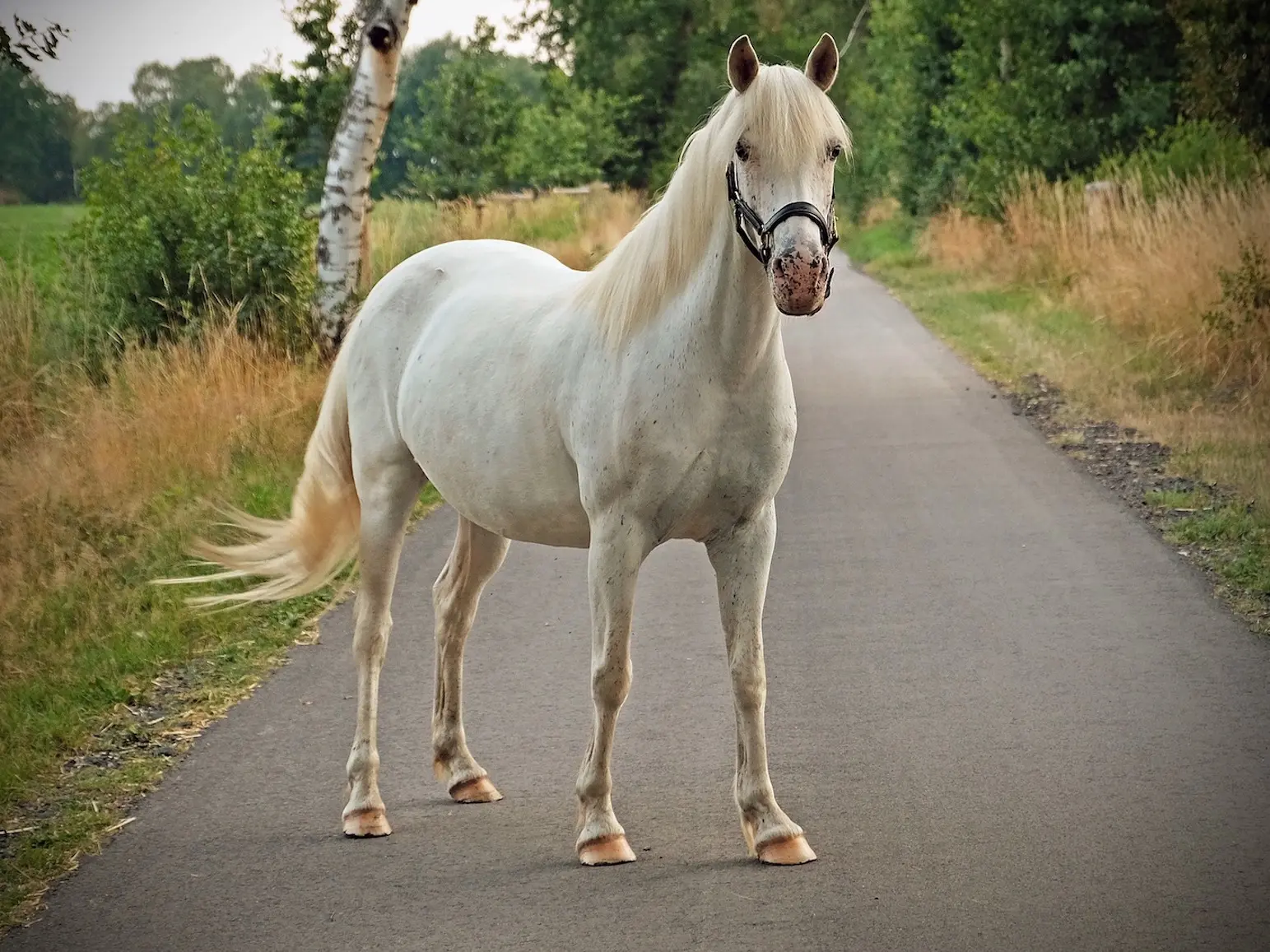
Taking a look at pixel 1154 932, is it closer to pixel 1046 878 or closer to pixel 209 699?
pixel 1046 878

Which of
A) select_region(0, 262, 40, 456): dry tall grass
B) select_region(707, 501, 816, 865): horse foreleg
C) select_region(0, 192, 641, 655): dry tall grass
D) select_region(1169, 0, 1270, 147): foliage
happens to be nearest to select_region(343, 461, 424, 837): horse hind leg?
select_region(707, 501, 816, 865): horse foreleg

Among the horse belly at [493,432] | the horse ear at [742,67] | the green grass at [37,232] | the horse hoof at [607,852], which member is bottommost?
the horse hoof at [607,852]

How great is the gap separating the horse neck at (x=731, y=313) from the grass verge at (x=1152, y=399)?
314cm

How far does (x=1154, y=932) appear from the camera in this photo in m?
3.58

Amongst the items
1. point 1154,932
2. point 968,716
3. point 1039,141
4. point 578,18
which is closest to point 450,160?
point 1039,141

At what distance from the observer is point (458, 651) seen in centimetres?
520

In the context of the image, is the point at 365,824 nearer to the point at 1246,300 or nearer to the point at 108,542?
the point at 108,542

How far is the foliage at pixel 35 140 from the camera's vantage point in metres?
14.7

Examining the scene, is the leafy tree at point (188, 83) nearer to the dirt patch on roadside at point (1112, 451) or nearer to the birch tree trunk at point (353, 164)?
the birch tree trunk at point (353, 164)

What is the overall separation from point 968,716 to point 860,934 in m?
1.80

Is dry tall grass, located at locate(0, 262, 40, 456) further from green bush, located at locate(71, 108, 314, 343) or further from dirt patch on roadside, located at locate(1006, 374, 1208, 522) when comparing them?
dirt patch on roadside, located at locate(1006, 374, 1208, 522)

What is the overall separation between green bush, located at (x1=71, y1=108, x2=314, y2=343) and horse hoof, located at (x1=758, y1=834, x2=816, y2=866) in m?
8.07

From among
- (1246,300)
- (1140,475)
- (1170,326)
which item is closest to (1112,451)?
(1140,475)

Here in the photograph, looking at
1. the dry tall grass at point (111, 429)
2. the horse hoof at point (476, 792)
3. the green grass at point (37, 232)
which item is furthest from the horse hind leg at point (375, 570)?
the green grass at point (37, 232)
